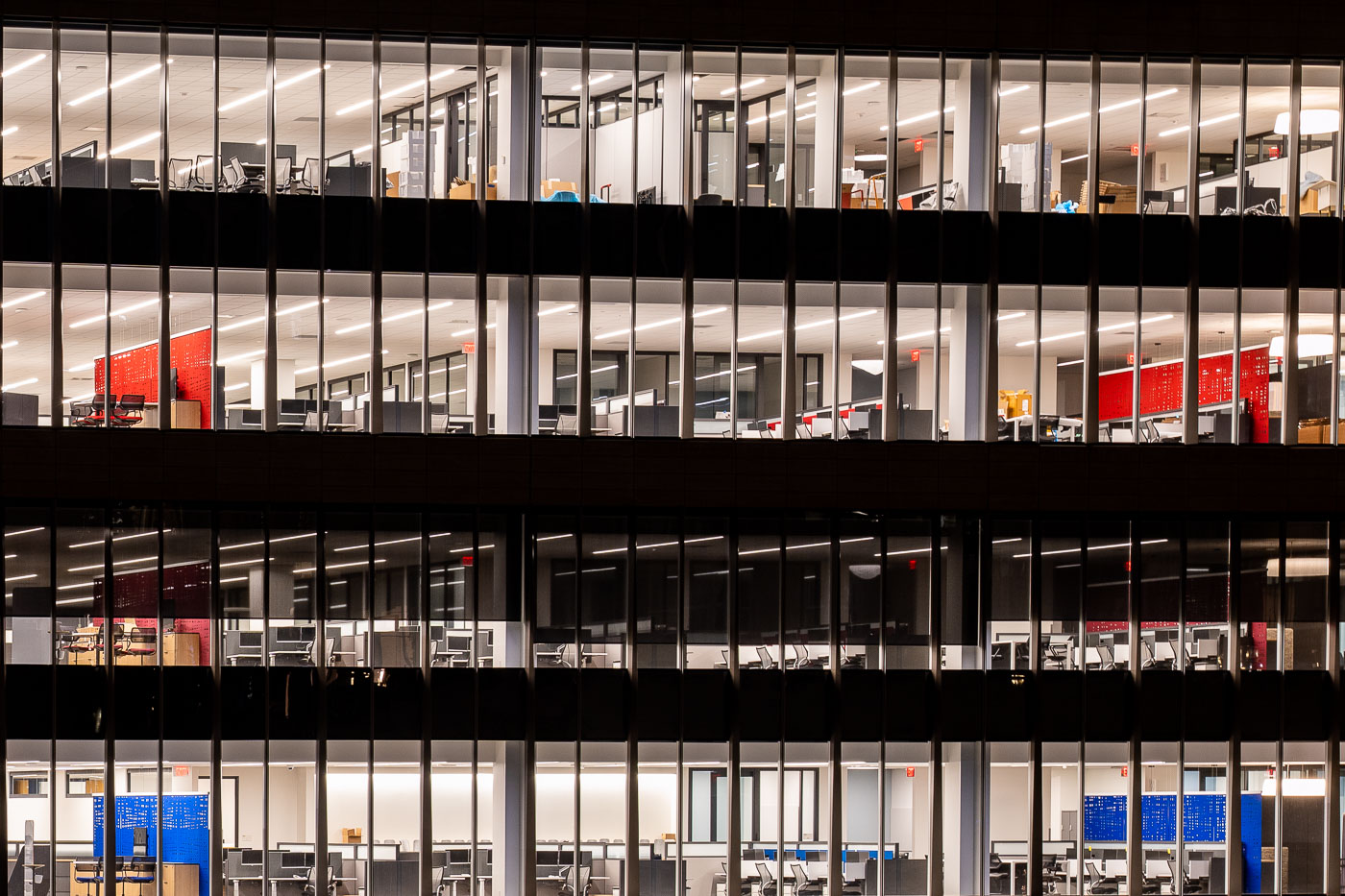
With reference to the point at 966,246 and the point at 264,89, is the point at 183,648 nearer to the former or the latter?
the point at 264,89

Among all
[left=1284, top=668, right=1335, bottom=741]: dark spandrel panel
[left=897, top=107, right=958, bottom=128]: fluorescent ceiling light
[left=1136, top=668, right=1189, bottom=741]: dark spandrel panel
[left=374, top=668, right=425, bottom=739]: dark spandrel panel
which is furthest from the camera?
[left=897, top=107, right=958, bottom=128]: fluorescent ceiling light

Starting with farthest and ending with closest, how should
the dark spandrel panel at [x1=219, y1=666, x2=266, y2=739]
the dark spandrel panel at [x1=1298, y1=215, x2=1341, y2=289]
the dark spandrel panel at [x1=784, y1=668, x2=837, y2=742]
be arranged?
the dark spandrel panel at [x1=1298, y1=215, x2=1341, y2=289]
the dark spandrel panel at [x1=784, y1=668, x2=837, y2=742]
the dark spandrel panel at [x1=219, y1=666, x2=266, y2=739]

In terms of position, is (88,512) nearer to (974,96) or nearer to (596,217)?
(596,217)

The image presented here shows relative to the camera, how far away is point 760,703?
2680cm

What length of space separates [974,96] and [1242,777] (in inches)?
555

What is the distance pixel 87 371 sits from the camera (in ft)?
86.5

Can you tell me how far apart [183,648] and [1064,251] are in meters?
18.2

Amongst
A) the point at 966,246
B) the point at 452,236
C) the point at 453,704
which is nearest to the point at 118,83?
the point at 452,236

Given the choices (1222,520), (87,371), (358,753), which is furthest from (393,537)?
(1222,520)

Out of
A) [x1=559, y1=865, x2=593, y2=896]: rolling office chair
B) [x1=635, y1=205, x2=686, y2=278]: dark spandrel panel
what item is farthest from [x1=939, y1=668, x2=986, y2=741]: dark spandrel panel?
[x1=635, y1=205, x2=686, y2=278]: dark spandrel panel

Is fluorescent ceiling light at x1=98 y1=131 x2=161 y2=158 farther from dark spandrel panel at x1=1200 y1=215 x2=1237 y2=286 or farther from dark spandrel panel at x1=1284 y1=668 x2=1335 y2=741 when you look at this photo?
dark spandrel panel at x1=1284 y1=668 x2=1335 y2=741

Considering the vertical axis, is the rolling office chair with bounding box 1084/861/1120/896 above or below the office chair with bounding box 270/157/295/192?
below

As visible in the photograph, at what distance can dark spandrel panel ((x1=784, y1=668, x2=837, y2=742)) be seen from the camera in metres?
26.9

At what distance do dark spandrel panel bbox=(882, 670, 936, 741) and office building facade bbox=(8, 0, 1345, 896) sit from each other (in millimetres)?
58
